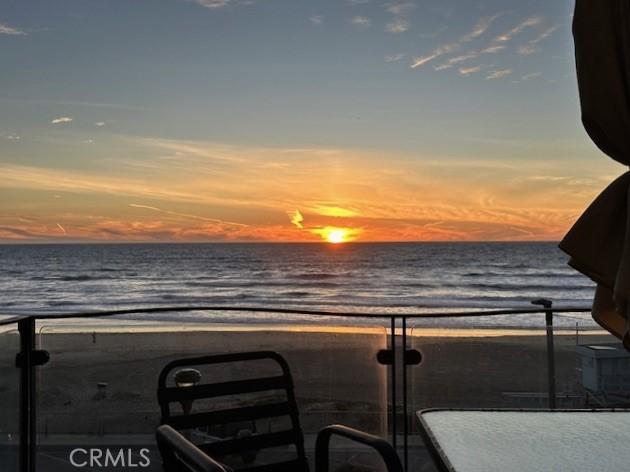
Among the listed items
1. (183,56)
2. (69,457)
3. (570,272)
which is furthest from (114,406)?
(570,272)

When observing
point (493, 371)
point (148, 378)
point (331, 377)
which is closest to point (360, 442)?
point (331, 377)

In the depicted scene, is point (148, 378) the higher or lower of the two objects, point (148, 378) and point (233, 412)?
the lower

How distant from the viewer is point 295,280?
121 ft

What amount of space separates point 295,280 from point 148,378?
3343 centimetres

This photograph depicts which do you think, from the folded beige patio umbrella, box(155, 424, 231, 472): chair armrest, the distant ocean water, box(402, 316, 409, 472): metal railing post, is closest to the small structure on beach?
box(402, 316, 409, 472): metal railing post

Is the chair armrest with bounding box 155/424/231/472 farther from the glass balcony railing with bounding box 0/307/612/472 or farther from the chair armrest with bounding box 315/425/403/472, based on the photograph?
the glass balcony railing with bounding box 0/307/612/472

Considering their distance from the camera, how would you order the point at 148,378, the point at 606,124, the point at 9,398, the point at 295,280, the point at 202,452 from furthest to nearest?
the point at 295,280 → the point at 148,378 → the point at 9,398 → the point at 606,124 → the point at 202,452

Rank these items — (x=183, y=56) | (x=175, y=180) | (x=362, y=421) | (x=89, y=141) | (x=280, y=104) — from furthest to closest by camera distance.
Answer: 1. (x=175, y=180)
2. (x=89, y=141)
3. (x=280, y=104)
4. (x=183, y=56)
5. (x=362, y=421)

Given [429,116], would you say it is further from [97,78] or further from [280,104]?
[97,78]

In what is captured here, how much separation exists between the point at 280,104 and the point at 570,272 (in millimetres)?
25315

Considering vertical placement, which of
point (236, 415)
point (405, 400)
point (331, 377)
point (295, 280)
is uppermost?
point (236, 415)

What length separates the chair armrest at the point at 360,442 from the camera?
5.19ft

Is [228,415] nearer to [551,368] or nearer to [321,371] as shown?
[321,371]

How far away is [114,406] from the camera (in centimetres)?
360
